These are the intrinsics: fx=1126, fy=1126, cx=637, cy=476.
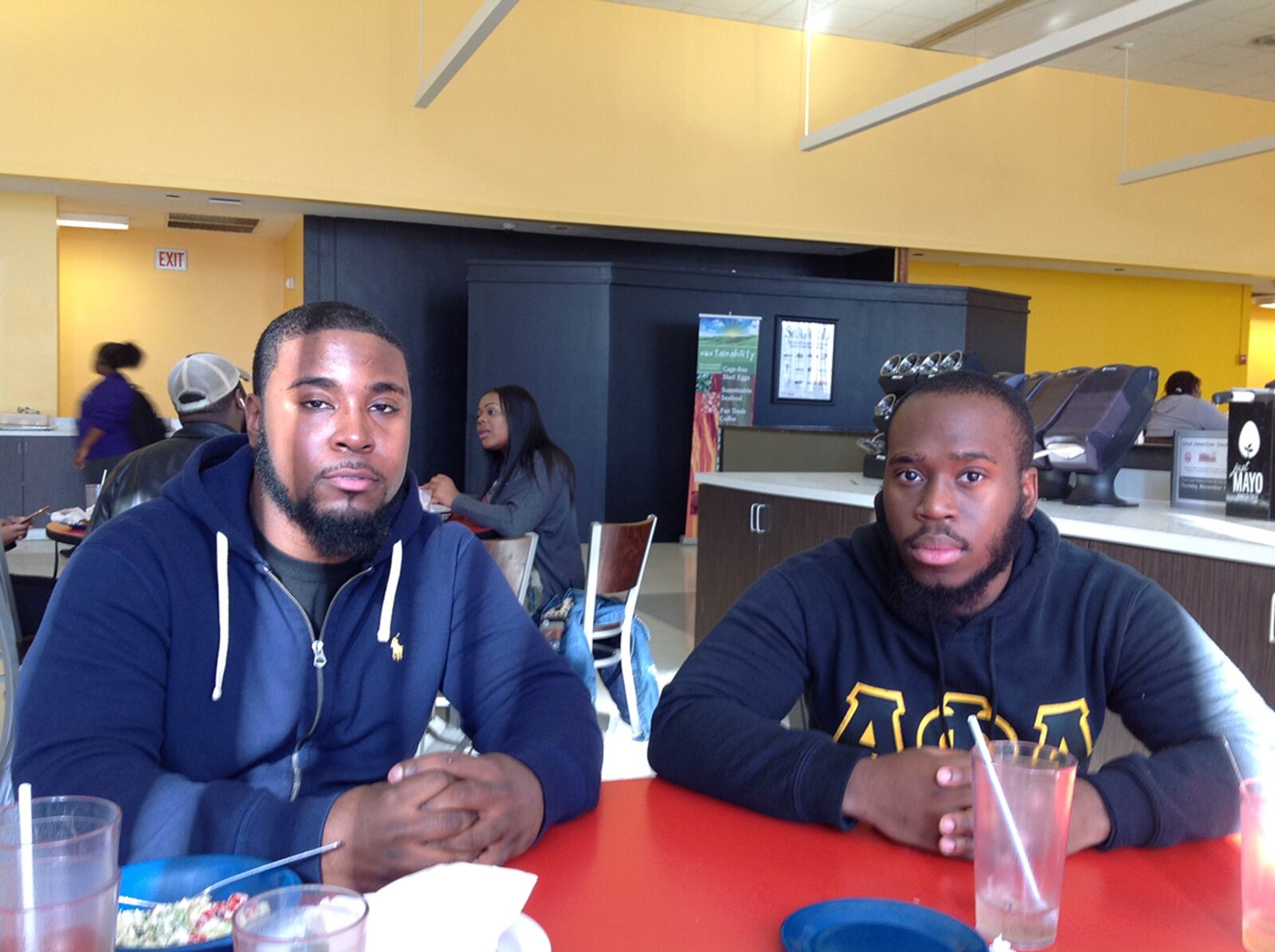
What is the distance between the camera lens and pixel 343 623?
1.45 metres

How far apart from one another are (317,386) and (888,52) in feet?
31.9

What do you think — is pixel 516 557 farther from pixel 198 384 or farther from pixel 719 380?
pixel 719 380

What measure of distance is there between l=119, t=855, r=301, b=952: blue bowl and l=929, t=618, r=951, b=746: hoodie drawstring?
849mm

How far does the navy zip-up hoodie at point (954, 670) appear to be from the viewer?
128cm

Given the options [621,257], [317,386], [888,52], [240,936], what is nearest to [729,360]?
[621,257]

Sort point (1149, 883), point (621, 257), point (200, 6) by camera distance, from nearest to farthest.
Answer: point (1149, 883)
point (200, 6)
point (621, 257)

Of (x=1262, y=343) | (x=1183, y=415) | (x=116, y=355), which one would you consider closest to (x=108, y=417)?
(x=116, y=355)

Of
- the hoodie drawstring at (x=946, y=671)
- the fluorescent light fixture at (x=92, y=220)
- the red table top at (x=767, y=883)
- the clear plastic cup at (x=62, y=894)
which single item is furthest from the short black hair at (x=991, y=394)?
the fluorescent light fixture at (x=92, y=220)

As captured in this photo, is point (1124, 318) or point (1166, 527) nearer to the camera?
point (1166, 527)

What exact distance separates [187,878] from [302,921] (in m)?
0.27

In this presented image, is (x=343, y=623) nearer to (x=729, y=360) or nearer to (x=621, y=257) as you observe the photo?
(x=729, y=360)

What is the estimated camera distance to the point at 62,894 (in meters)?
0.66

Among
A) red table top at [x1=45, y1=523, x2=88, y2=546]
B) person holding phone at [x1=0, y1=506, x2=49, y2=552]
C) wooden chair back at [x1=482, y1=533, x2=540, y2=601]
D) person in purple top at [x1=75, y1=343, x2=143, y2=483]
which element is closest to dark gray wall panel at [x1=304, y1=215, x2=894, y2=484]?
person in purple top at [x1=75, y1=343, x2=143, y2=483]

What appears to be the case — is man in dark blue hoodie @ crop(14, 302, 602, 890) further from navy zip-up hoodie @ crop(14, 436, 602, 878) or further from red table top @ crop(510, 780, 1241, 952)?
red table top @ crop(510, 780, 1241, 952)
